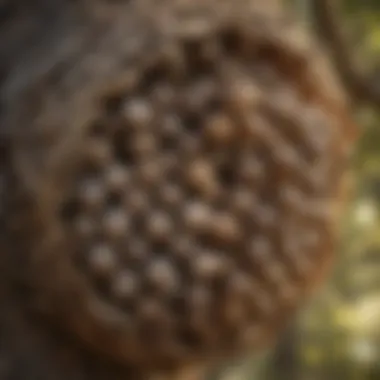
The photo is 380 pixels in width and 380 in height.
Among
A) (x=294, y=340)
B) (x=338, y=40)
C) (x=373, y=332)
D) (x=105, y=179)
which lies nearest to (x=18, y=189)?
(x=105, y=179)

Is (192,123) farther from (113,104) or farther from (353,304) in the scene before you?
(353,304)

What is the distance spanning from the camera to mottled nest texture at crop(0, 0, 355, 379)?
20 cm

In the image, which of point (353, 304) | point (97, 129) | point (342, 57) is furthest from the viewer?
point (353, 304)

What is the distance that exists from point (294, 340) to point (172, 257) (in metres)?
0.52

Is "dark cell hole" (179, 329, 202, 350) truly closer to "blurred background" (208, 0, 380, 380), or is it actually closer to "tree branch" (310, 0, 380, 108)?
"tree branch" (310, 0, 380, 108)

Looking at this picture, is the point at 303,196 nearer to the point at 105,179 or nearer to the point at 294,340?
the point at 105,179

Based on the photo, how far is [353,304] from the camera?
32.2 inches

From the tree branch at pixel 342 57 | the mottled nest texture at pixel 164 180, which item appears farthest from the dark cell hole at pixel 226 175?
the tree branch at pixel 342 57

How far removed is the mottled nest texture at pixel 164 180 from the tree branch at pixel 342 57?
12 centimetres

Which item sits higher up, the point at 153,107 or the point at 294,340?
the point at 294,340

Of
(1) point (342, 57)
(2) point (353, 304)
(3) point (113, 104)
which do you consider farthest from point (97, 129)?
(2) point (353, 304)

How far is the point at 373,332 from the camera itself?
85 cm

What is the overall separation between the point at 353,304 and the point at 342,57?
1.72 feet

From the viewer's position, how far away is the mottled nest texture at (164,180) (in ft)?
0.66
